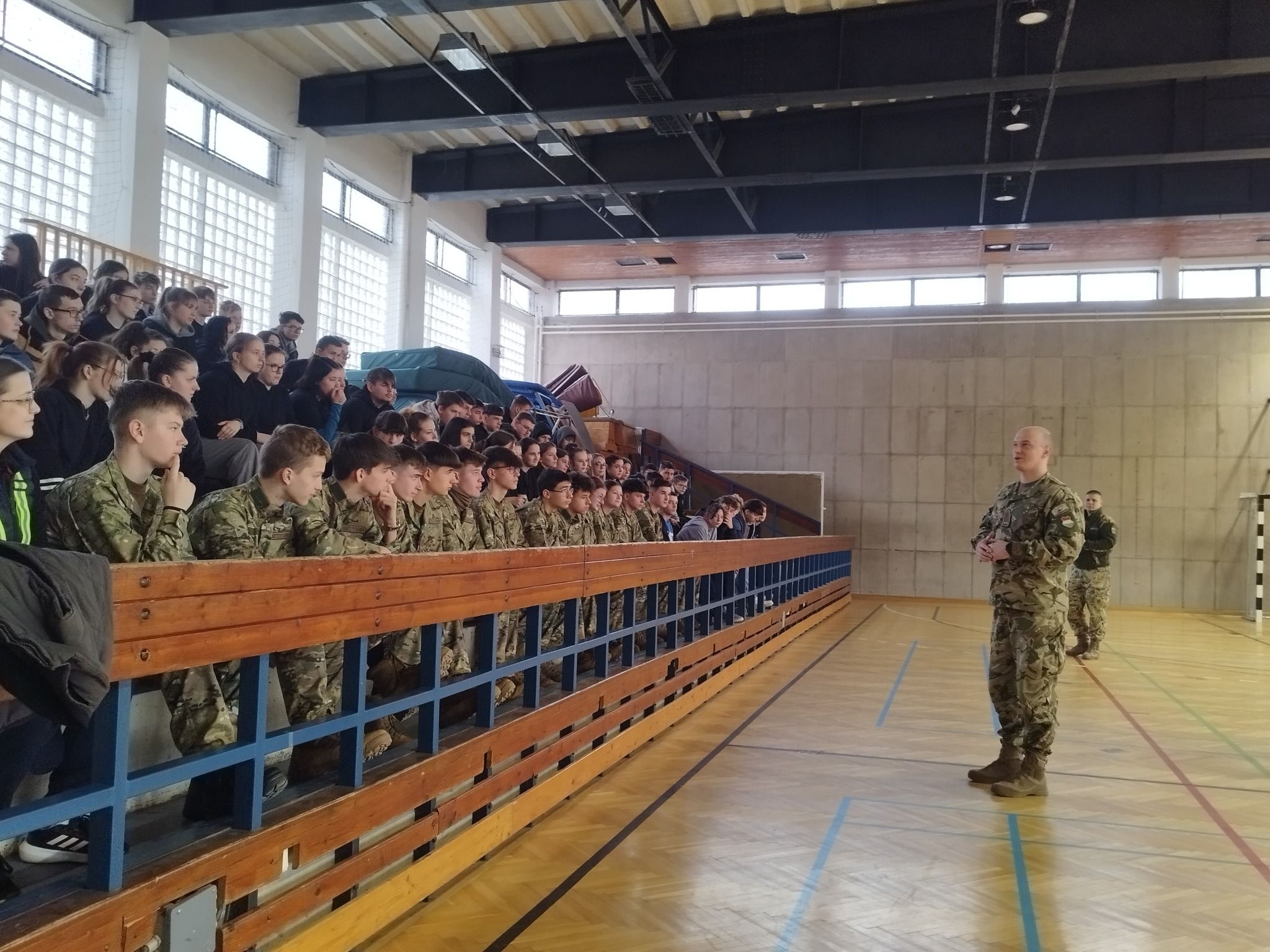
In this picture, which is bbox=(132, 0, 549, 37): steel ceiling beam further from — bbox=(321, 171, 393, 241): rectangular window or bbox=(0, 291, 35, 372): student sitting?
bbox=(0, 291, 35, 372): student sitting

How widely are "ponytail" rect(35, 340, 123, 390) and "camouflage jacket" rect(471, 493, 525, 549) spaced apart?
6.59 ft

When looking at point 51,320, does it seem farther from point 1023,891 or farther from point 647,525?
point 1023,891

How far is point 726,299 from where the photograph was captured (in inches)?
711

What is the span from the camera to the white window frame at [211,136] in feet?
31.1

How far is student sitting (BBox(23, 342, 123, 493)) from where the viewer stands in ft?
11.8

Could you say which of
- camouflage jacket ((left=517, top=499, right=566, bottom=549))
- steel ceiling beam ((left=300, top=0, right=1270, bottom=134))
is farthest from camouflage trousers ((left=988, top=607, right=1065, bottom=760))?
steel ceiling beam ((left=300, top=0, right=1270, bottom=134))

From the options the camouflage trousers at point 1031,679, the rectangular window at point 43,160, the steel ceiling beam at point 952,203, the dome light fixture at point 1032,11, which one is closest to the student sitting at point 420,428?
the camouflage trousers at point 1031,679

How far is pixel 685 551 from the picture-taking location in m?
6.12

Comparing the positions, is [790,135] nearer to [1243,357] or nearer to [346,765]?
[1243,357]

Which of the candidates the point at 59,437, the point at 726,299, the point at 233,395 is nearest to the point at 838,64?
the point at 233,395

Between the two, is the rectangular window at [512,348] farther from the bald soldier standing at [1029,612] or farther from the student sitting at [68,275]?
the bald soldier standing at [1029,612]

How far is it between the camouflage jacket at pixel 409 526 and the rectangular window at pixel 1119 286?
1498 cm

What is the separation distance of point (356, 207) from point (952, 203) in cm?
814

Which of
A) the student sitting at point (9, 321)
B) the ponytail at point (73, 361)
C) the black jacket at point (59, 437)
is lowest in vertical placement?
the black jacket at point (59, 437)
